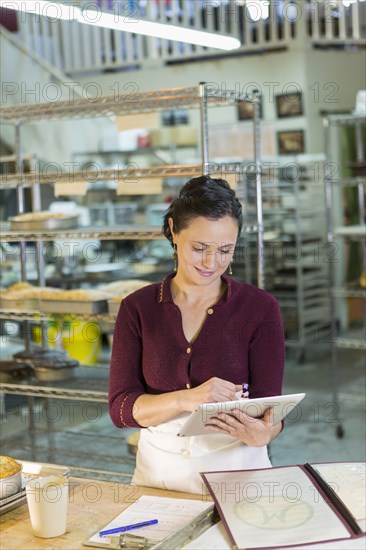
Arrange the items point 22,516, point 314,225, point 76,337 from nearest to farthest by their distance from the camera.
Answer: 1. point 22,516
2. point 76,337
3. point 314,225

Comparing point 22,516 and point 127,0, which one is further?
point 127,0

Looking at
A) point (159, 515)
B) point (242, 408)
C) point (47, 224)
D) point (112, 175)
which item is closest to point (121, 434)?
point (47, 224)

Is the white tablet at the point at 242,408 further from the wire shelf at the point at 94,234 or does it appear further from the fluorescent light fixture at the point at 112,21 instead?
the fluorescent light fixture at the point at 112,21

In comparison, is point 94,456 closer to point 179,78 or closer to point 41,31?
point 179,78

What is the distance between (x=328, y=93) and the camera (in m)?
9.69

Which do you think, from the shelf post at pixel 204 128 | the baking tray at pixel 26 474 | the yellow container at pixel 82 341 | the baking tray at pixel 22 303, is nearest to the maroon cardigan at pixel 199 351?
the baking tray at pixel 26 474

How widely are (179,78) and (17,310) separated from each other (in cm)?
638

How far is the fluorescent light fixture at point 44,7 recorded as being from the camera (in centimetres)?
364

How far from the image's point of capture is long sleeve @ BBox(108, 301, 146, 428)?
251 cm

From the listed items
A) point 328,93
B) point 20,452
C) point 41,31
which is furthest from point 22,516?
point 41,31

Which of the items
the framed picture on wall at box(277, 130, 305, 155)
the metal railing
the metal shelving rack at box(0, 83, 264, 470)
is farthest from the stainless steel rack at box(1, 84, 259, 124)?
the framed picture on wall at box(277, 130, 305, 155)

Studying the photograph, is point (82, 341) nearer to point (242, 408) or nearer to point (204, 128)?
point (204, 128)

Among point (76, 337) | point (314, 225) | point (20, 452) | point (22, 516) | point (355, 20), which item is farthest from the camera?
point (314, 225)

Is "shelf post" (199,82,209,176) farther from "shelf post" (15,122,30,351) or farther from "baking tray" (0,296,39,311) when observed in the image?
"shelf post" (15,122,30,351)
